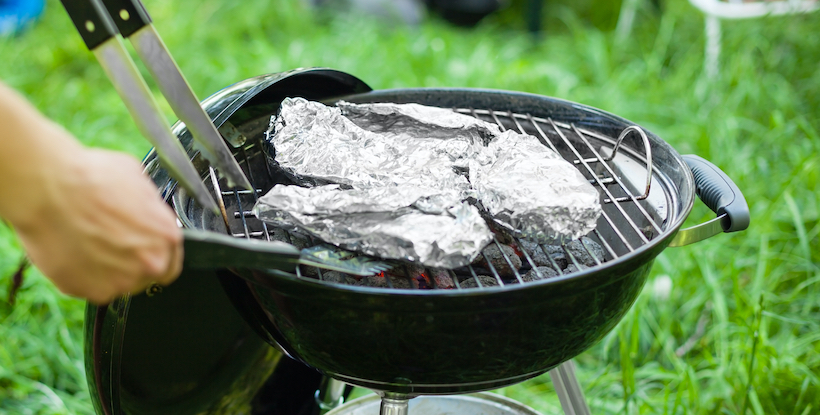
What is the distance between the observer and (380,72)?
317cm

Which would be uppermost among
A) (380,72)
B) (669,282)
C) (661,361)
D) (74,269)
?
(380,72)

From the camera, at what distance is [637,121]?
2.83 metres

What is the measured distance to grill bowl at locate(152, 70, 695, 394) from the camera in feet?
2.51

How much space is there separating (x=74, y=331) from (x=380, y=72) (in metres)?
1.86

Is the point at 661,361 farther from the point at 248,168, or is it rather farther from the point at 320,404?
the point at 248,168

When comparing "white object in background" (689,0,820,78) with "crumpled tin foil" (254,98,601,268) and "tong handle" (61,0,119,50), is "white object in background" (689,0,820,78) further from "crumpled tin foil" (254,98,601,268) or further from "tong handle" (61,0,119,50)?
"tong handle" (61,0,119,50)

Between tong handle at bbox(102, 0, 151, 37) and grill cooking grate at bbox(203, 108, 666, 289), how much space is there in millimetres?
271

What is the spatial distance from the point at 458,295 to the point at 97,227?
0.40 metres

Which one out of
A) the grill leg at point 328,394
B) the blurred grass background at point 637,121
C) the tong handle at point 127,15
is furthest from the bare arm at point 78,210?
the blurred grass background at point 637,121

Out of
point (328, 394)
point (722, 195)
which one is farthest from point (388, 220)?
point (328, 394)

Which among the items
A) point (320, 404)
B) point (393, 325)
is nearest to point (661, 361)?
point (320, 404)

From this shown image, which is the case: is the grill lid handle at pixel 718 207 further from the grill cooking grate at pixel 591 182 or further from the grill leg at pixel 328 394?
the grill leg at pixel 328 394

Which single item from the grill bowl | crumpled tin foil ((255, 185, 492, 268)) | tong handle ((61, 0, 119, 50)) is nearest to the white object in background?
the grill bowl

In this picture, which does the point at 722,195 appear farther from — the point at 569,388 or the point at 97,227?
the point at 97,227
